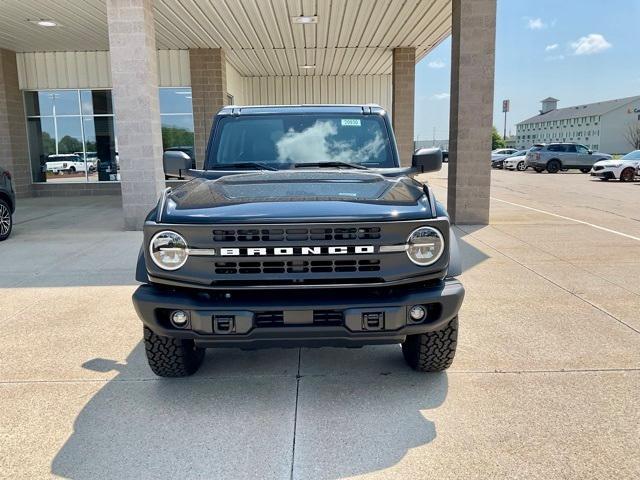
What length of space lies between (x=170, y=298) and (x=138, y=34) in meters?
8.33

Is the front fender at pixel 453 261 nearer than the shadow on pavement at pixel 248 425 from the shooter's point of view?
No

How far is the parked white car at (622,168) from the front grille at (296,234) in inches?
925

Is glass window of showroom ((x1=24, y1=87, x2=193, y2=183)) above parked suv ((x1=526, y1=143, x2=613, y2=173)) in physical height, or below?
above

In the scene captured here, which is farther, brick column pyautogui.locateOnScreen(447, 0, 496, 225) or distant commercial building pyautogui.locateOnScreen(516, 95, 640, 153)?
distant commercial building pyautogui.locateOnScreen(516, 95, 640, 153)

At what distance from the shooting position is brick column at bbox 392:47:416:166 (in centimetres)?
1878

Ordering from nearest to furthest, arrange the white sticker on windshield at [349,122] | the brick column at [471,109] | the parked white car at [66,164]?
1. the white sticker on windshield at [349,122]
2. the brick column at [471,109]
3. the parked white car at [66,164]

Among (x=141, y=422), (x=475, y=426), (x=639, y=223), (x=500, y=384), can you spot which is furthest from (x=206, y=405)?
(x=639, y=223)

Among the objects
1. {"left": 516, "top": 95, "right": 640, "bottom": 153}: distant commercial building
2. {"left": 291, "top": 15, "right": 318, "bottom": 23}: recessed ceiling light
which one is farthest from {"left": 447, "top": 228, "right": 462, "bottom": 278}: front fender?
{"left": 516, "top": 95, "right": 640, "bottom": 153}: distant commercial building

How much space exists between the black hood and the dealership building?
7288 mm

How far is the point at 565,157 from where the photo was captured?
107 feet

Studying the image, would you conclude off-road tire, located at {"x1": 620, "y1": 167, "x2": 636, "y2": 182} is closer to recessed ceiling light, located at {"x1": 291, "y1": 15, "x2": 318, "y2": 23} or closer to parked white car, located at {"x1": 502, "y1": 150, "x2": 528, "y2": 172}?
parked white car, located at {"x1": 502, "y1": 150, "x2": 528, "y2": 172}

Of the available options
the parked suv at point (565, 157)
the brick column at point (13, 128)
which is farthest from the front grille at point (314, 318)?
the parked suv at point (565, 157)

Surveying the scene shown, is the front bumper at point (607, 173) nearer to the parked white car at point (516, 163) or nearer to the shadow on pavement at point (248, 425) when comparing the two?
the parked white car at point (516, 163)

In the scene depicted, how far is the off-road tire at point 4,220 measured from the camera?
9464 mm
